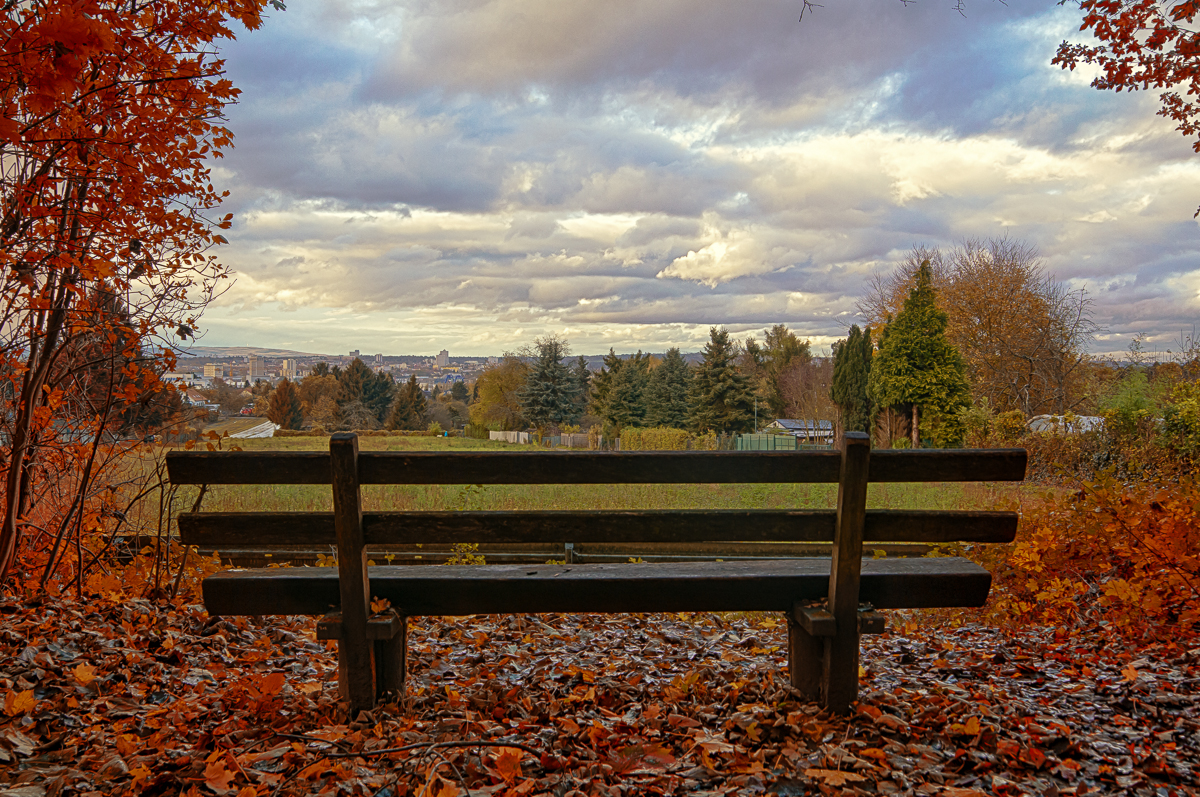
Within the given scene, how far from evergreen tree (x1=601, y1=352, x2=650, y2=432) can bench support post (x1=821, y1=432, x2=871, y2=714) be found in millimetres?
40644

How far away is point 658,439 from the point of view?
3144cm

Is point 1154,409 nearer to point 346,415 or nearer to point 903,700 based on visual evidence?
point 903,700

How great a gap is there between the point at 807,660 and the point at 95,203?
4726 millimetres

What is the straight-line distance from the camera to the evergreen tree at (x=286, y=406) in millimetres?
36719

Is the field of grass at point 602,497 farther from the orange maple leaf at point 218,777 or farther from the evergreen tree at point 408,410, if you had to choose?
the evergreen tree at point 408,410

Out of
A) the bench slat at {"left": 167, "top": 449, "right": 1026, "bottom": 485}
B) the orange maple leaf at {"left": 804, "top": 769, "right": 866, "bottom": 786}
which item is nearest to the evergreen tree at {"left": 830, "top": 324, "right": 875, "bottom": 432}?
the bench slat at {"left": 167, "top": 449, "right": 1026, "bottom": 485}

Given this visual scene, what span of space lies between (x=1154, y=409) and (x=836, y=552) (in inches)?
568

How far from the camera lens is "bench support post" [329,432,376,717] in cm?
252

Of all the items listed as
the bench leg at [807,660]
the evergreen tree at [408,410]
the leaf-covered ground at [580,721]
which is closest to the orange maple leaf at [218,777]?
the leaf-covered ground at [580,721]

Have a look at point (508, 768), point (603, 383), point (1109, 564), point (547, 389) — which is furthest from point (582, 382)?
point (508, 768)

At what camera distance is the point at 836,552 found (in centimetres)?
270

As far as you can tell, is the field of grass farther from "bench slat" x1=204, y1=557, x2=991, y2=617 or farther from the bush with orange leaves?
"bench slat" x1=204, y1=557, x2=991, y2=617

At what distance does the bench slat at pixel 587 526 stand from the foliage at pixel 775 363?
39516mm

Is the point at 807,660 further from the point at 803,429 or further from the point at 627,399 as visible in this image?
the point at 803,429
